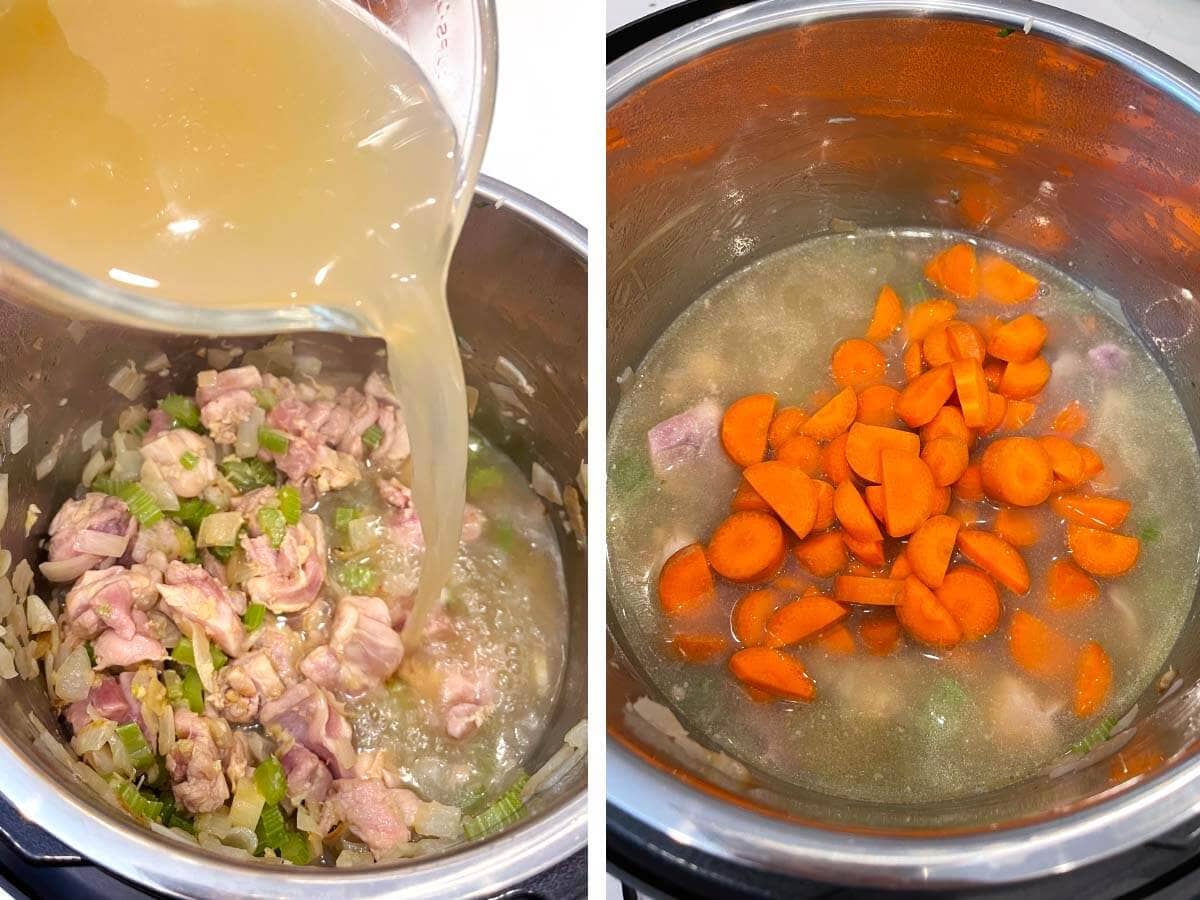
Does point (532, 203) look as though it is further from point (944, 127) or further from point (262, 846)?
point (262, 846)

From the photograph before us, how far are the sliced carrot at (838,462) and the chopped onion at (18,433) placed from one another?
77 cm

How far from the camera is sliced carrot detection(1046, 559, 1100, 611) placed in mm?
1080

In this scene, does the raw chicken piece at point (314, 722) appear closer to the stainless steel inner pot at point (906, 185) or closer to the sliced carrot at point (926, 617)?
the stainless steel inner pot at point (906, 185)

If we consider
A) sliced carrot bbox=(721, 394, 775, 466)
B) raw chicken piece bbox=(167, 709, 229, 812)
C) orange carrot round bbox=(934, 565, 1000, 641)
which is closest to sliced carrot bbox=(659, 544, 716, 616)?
sliced carrot bbox=(721, 394, 775, 466)

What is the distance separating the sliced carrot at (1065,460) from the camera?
1.11m

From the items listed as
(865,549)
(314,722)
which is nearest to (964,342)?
(865,549)

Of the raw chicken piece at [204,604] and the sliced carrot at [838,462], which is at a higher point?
the sliced carrot at [838,462]

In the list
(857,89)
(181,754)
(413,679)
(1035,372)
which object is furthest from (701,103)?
(181,754)

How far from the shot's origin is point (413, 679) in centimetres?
107

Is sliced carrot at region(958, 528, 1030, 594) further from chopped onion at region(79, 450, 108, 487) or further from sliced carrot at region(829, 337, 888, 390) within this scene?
chopped onion at region(79, 450, 108, 487)

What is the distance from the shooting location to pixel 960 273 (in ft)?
4.09

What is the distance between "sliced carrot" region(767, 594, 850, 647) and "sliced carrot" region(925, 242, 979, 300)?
0.43m

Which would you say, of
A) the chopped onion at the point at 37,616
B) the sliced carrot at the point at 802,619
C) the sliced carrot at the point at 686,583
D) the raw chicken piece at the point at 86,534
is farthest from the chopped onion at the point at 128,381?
the sliced carrot at the point at 802,619

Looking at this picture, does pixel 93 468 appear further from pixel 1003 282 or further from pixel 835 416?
pixel 1003 282
